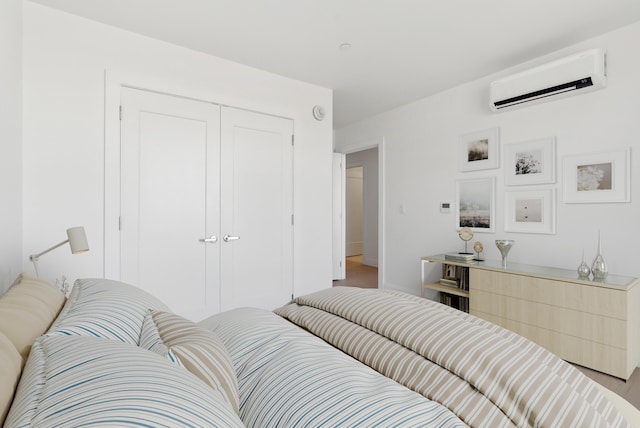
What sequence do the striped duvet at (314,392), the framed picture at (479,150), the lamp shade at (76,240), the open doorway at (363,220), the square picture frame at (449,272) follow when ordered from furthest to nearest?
the open doorway at (363,220) < the square picture frame at (449,272) < the framed picture at (479,150) < the lamp shade at (76,240) < the striped duvet at (314,392)

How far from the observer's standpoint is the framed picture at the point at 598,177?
244 centimetres

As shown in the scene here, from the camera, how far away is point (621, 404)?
3.13 ft

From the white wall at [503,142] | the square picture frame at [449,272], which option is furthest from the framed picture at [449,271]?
the white wall at [503,142]

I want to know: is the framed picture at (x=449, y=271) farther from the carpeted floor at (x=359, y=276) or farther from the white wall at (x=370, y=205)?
the white wall at (x=370, y=205)

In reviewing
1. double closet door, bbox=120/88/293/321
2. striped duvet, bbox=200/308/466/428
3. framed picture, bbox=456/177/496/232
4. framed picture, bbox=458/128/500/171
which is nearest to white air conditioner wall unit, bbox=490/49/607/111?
framed picture, bbox=458/128/500/171

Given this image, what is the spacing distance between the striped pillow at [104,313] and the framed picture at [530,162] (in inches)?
126

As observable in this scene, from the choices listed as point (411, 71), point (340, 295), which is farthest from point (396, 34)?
point (340, 295)

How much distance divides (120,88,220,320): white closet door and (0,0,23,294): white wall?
0.60 meters

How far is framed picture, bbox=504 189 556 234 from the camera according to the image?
285 centimetres

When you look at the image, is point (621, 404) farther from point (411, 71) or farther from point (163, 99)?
point (163, 99)

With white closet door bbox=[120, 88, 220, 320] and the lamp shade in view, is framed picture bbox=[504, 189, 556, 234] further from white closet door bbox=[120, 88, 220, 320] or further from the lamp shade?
the lamp shade

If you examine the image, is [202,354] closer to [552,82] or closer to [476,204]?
[552,82]

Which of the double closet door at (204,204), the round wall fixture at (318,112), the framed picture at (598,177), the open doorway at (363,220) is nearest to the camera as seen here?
the framed picture at (598,177)

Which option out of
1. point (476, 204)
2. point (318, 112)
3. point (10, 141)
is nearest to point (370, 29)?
point (318, 112)
